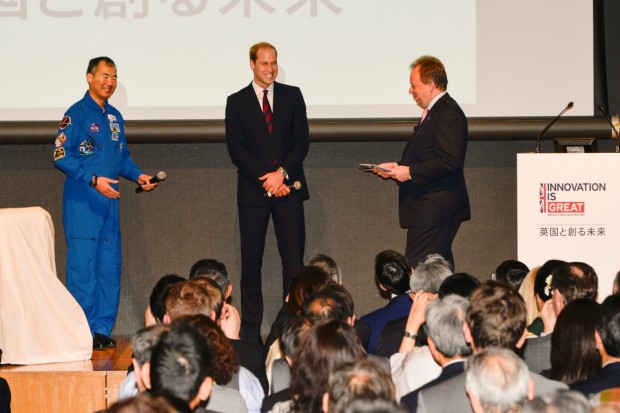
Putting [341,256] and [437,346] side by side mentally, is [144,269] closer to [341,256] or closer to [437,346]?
[341,256]

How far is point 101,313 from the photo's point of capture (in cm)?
550

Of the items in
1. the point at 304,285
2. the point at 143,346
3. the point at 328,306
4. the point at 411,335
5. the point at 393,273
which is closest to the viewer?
the point at 143,346

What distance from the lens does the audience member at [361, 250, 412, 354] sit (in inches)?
161

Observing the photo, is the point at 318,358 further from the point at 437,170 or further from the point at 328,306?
the point at 437,170

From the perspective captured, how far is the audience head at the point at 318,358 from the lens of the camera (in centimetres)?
248

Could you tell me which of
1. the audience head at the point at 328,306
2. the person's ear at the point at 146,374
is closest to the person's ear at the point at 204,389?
the person's ear at the point at 146,374

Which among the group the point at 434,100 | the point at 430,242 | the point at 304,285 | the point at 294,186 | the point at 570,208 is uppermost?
the point at 434,100

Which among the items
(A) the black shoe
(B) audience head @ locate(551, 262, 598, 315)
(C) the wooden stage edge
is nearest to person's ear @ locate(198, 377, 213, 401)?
(B) audience head @ locate(551, 262, 598, 315)

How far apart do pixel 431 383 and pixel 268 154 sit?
3.16 metres

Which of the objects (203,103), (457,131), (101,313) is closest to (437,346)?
(457,131)

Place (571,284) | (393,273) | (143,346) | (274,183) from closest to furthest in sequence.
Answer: (143,346) < (571,284) < (393,273) < (274,183)

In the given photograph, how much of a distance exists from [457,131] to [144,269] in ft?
7.85

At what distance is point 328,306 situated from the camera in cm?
310

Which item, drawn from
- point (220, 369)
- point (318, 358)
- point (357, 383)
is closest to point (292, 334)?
point (220, 369)
